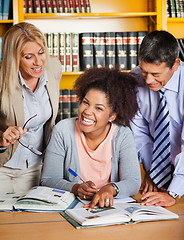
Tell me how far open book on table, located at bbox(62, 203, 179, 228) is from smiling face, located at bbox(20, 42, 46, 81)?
2.92 feet

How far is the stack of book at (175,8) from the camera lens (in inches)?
138

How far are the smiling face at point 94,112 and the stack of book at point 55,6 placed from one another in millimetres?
1726

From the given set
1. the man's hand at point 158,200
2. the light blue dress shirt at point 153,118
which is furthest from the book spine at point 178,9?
the man's hand at point 158,200

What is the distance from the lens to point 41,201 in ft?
5.30

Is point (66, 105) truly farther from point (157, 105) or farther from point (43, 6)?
point (157, 105)

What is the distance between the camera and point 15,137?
5.75 feet

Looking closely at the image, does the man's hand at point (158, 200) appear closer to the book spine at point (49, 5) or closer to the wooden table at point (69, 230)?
the wooden table at point (69, 230)

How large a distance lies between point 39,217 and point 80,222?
7.7 inches

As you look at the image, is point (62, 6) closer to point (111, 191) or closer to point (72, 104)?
→ point (72, 104)

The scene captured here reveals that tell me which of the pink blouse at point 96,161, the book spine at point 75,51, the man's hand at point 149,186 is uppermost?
the book spine at point 75,51

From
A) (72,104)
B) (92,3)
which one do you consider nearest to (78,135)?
(72,104)

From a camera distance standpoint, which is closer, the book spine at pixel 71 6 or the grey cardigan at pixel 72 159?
the grey cardigan at pixel 72 159

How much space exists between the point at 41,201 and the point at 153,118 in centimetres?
78

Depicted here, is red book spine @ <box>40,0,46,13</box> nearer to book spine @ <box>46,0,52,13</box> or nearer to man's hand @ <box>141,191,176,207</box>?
book spine @ <box>46,0,52,13</box>
